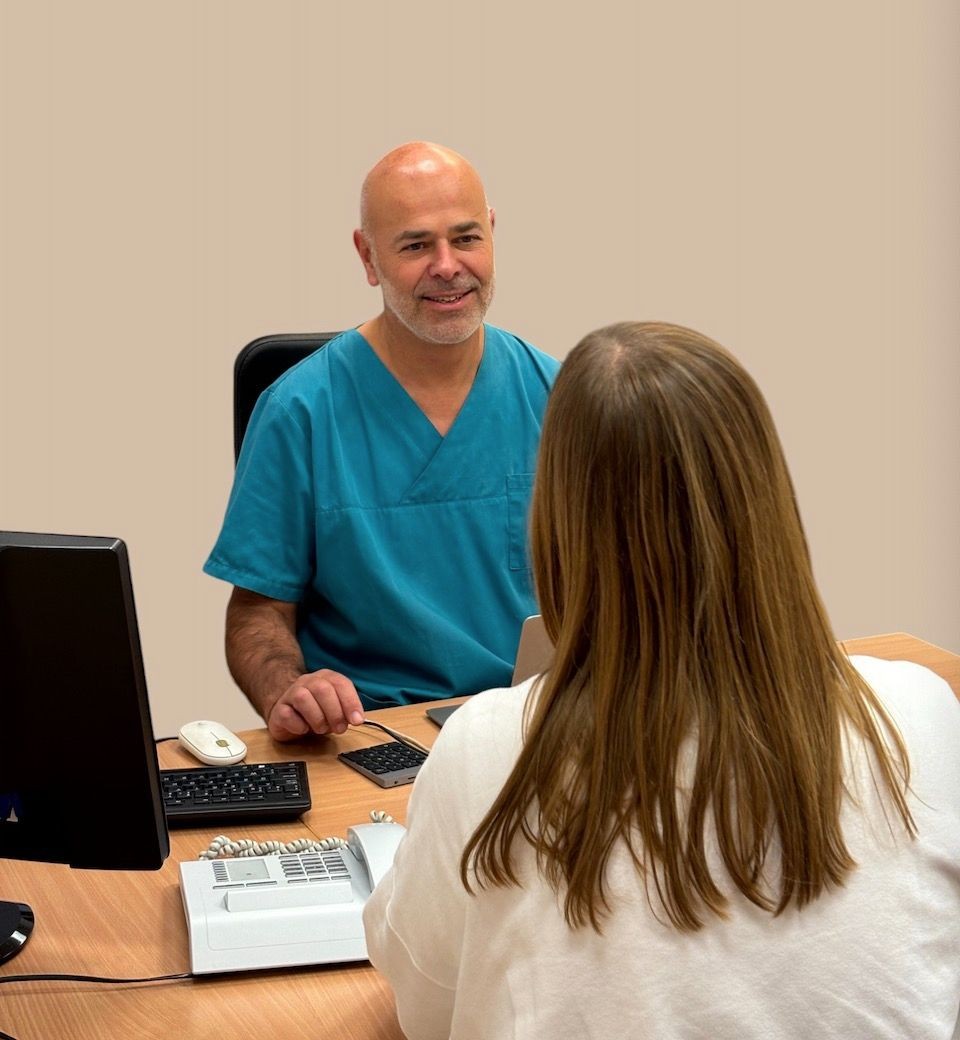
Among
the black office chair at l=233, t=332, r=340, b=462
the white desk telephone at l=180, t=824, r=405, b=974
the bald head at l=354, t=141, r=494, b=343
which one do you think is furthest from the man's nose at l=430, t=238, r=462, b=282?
the white desk telephone at l=180, t=824, r=405, b=974

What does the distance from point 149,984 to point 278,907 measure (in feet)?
0.42

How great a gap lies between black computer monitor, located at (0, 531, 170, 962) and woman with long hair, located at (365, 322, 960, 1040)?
362 mm

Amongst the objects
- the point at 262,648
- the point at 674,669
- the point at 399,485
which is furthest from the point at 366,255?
the point at 674,669

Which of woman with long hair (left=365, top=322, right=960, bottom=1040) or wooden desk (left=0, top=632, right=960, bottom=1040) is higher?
woman with long hair (left=365, top=322, right=960, bottom=1040)

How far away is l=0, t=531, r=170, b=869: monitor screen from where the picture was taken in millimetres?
1169

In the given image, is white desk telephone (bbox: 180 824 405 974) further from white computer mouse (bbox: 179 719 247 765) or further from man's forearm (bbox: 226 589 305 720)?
man's forearm (bbox: 226 589 305 720)

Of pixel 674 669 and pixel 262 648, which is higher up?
pixel 674 669

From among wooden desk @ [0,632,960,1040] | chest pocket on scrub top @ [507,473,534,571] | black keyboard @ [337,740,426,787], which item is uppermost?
chest pocket on scrub top @ [507,473,534,571]

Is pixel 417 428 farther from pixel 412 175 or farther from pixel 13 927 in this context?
pixel 13 927

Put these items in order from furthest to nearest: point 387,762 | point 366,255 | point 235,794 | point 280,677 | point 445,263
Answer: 1. point 366,255
2. point 445,263
3. point 280,677
4. point 387,762
5. point 235,794

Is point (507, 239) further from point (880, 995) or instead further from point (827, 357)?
point (880, 995)

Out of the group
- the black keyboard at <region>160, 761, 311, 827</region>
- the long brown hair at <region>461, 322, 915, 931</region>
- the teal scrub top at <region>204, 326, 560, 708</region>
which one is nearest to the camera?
the long brown hair at <region>461, 322, 915, 931</region>

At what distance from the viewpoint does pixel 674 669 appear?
3.07 ft

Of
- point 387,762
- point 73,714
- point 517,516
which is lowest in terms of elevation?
point 387,762
